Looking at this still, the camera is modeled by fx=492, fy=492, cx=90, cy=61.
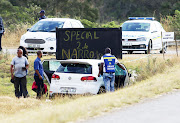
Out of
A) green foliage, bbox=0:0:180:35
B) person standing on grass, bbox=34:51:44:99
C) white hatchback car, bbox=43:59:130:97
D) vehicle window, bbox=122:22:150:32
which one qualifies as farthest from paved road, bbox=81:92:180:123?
green foliage, bbox=0:0:180:35

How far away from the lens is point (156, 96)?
11.4 m

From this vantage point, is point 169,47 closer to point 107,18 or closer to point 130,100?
point 130,100

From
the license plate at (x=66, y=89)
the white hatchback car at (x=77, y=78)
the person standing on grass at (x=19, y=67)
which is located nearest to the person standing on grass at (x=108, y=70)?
the white hatchback car at (x=77, y=78)

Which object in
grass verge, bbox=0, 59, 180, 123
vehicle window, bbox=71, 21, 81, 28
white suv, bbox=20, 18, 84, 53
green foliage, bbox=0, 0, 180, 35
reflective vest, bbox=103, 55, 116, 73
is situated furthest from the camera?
green foliage, bbox=0, 0, 180, 35

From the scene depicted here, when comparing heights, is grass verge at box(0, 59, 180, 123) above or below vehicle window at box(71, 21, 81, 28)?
below

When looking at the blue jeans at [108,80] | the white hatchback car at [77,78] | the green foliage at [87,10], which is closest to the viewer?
the white hatchback car at [77,78]

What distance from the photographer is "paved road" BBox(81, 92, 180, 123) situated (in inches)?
330

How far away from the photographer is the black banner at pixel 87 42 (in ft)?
58.5

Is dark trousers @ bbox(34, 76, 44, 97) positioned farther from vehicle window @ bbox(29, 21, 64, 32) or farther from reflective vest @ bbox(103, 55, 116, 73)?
vehicle window @ bbox(29, 21, 64, 32)

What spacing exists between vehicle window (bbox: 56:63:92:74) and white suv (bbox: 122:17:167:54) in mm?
8884

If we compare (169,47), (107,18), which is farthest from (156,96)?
(107,18)

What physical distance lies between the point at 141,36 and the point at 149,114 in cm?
1346

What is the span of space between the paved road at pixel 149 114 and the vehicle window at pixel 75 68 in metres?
3.21

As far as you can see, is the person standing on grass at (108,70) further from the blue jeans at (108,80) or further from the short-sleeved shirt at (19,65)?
the short-sleeved shirt at (19,65)
